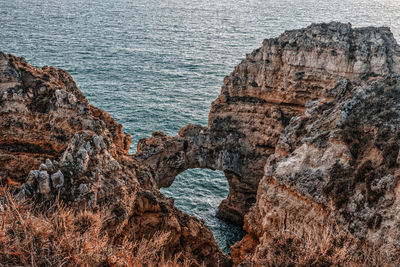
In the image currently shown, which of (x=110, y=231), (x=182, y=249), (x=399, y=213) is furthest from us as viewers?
(x=182, y=249)

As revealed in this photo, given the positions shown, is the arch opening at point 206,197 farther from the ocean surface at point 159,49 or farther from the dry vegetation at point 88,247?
the dry vegetation at point 88,247

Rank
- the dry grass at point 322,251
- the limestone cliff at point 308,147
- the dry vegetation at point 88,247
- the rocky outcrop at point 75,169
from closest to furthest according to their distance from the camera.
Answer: the dry vegetation at point 88,247, the dry grass at point 322,251, the limestone cliff at point 308,147, the rocky outcrop at point 75,169

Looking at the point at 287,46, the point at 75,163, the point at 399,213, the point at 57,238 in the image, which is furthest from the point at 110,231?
the point at 287,46

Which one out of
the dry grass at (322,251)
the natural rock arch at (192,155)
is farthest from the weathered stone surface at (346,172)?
the natural rock arch at (192,155)

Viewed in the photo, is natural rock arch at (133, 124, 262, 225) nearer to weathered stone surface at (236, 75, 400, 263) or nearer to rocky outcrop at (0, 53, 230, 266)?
rocky outcrop at (0, 53, 230, 266)

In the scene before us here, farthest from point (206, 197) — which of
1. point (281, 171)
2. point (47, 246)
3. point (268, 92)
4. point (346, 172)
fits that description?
point (47, 246)

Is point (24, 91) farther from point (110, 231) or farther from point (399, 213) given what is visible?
point (399, 213)

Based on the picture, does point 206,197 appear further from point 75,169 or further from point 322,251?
point 322,251
